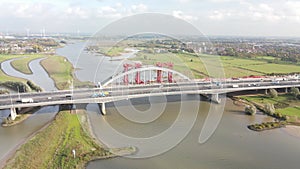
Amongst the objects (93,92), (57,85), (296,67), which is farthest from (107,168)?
(296,67)

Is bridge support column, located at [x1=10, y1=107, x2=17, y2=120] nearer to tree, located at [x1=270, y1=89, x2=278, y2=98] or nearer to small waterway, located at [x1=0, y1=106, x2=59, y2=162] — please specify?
small waterway, located at [x1=0, y1=106, x2=59, y2=162]

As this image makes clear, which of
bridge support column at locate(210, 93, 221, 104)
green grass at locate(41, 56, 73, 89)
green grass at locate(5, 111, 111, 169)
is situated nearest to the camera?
green grass at locate(5, 111, 111, 169)

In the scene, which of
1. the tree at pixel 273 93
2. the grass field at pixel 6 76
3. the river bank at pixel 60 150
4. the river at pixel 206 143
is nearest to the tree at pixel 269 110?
the river at pixel 206 143

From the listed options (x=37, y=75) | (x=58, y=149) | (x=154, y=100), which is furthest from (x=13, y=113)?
(x=37, y=75)

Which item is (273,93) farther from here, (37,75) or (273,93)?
(37,75)

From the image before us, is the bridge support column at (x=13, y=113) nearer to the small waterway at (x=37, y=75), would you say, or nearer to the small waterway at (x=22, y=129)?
the small waterway at (x=22, y=129)

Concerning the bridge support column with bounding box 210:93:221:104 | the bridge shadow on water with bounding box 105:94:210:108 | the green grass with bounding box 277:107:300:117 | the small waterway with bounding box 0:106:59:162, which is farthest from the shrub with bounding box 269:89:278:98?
the small waterway with bounding box 0:106:59:162
